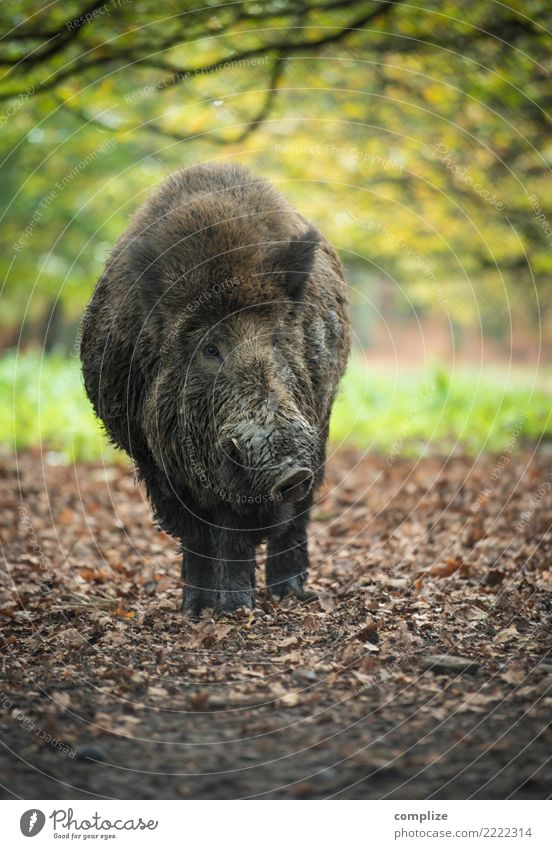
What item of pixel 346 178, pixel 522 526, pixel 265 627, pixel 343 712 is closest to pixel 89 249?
pixel 346 178

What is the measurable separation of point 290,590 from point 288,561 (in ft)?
0.77

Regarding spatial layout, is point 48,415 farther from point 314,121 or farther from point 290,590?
point 290,590

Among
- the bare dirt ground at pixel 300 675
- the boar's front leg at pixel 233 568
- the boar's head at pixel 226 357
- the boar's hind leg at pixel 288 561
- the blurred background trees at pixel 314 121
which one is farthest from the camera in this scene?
the blurred background trees at pixel 314 121

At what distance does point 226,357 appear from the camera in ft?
19.0

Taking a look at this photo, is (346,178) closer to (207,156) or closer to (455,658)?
(207,156)

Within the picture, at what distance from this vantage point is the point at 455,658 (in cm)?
520

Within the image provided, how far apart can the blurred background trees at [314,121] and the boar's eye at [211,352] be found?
3.34 m

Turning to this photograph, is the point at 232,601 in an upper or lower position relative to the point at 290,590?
lower

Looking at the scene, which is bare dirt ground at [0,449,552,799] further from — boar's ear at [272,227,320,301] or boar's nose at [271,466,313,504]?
boar's ear at [272,227,320,301]

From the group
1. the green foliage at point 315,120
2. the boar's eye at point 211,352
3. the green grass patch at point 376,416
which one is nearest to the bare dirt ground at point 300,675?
the boar's eye at point 211,352

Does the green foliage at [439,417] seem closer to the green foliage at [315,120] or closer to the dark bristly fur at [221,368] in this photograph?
the green foliage at [315,120]

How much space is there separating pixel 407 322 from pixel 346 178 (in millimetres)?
38968

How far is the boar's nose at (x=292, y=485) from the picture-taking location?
17.1ft

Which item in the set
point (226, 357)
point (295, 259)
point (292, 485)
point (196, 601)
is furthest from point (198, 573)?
point (295, 259)
